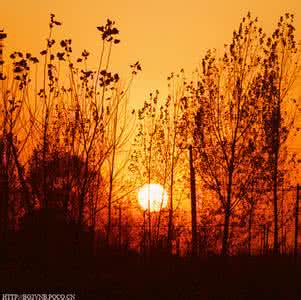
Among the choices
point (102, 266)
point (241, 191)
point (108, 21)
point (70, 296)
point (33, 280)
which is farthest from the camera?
point (241, 191)

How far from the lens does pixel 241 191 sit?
76.2 feet

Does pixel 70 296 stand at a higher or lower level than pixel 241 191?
lower

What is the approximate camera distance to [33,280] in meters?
15.1

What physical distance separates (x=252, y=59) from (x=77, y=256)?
1031 cm

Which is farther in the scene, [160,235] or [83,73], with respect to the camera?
[160,235]

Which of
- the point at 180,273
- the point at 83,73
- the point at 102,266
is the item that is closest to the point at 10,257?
the point at 102,266

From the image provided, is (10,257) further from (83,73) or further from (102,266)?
(83,73)

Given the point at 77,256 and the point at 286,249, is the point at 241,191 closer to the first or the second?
the point at 286,249

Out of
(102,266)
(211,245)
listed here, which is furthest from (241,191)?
(102,266)

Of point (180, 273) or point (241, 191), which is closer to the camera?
point (180, 273)

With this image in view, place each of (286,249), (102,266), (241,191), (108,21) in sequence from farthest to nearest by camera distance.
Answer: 1. (286,249)
2. (241,191)
3. (102,266)
4. (108,21)

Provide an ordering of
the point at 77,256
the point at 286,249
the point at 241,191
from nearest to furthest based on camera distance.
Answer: the point at 77,256
the point at 241,191
the point at 286,249

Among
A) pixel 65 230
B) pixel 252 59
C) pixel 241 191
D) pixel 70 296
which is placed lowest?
pixel 70 296

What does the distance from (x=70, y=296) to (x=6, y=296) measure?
1.32 metres
